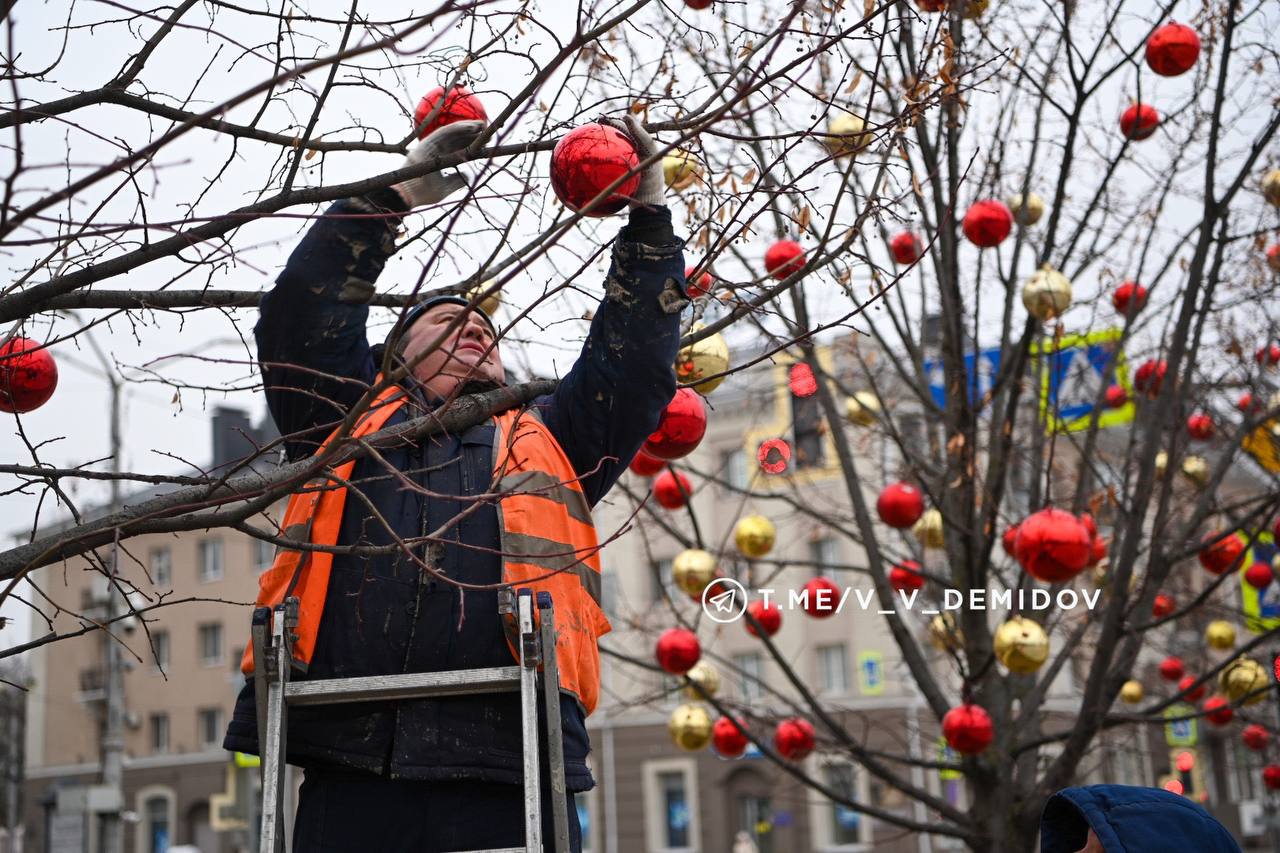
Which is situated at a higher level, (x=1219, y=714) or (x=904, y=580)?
(x=904, y=580)

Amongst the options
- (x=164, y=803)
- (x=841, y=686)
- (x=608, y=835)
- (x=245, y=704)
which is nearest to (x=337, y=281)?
(x=245, y=704)

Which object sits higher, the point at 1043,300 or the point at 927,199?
the point at 927,199

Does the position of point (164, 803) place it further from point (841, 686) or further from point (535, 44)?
point (535, 44)

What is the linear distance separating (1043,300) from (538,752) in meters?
3.88

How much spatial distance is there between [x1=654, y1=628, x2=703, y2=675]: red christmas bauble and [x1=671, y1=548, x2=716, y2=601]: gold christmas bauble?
28 centimetres

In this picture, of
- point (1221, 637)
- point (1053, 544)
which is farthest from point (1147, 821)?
point (1221, 637)

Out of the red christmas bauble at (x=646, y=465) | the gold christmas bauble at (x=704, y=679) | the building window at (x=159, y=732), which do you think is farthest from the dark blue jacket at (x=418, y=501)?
the building window at (x=159, y=732)

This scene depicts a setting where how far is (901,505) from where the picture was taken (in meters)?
6.41

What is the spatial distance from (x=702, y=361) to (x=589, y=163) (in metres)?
1.39

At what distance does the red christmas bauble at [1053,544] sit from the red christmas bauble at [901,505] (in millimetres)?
863

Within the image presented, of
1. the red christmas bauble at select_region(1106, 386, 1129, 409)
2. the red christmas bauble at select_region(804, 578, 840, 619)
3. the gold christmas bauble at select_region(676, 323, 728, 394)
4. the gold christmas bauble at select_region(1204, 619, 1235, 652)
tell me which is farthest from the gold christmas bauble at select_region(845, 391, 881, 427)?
the gold christmas bauble at select_region(1204, 619, 1235, 652)

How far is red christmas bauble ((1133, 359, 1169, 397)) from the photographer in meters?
6.71

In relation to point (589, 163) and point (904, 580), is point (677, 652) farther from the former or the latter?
point (589, 163)

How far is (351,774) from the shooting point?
3.01 meters
